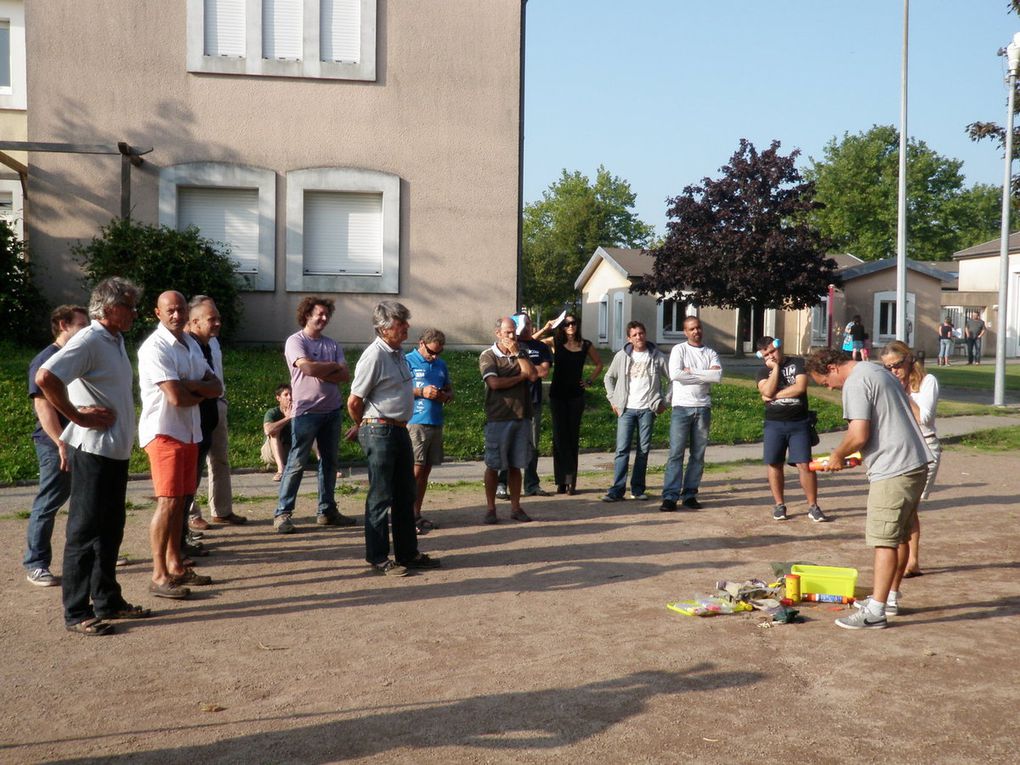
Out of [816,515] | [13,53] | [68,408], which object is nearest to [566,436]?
[816,515]

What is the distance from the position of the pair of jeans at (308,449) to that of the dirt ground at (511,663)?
43cm

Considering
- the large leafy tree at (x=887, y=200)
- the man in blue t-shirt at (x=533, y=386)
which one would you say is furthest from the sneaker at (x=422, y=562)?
the large leafy tree at (x=887, y=200)

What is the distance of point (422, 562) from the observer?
7887 millimetres

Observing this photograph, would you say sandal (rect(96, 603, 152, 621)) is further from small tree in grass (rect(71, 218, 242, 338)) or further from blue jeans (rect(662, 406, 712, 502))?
small tree in grass (rect(71, 218, 242, 338))

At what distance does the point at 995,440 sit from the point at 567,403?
899 cm

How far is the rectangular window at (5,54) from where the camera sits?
59.4 feet

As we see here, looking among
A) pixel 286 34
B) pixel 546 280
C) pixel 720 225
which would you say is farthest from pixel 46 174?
pixel 546 280

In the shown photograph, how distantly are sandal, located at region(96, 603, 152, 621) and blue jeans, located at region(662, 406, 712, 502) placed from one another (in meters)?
5.55

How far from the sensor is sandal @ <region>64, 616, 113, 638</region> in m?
6.02

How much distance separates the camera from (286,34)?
17.2m

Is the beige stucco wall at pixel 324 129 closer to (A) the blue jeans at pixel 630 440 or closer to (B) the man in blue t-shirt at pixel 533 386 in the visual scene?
(B) the man in blue t-shirt at pixel 533 386

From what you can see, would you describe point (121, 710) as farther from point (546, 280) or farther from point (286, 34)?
point (546, 280)

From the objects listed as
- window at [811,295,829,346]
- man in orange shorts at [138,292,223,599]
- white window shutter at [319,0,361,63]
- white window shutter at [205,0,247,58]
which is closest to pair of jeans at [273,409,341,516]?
man in orange shorts at [138,292,223,599]

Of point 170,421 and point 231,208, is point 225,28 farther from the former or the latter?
point 170,421
